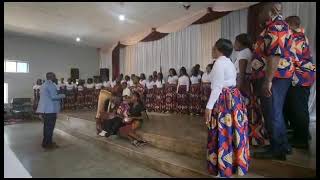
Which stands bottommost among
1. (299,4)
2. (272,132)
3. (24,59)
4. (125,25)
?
(272,132)

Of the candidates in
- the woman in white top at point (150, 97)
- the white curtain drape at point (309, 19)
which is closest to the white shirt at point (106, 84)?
the woman in white top at point (150, 97)

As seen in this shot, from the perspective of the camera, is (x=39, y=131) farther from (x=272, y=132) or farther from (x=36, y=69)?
(x=272, y=132)

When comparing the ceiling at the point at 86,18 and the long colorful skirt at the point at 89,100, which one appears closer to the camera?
the ceiling at the point at 86,18

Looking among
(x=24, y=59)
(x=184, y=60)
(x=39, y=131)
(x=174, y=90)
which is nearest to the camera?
(x=24, y=59)

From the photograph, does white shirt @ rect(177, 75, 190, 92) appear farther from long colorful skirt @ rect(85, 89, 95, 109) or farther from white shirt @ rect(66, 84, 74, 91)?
white shirt @ rect(66, 84, 74, 91)

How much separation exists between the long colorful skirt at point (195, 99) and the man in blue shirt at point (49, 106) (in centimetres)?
245

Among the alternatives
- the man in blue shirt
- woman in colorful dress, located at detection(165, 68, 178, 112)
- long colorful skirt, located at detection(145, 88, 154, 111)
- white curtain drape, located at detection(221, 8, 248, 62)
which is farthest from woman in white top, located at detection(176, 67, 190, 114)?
the man in blue shirt

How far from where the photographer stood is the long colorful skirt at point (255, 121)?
1966 millimetres

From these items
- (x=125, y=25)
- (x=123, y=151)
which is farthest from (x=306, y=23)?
(x=123, y=151)

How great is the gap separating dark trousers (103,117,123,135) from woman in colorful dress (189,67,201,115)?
172cm

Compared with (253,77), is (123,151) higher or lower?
lower

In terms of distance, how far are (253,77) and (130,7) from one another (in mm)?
1069

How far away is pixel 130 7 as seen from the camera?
1846 millimetres

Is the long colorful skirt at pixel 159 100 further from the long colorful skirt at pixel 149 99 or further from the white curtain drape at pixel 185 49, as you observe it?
the white curtain drape at pixel 185 49
